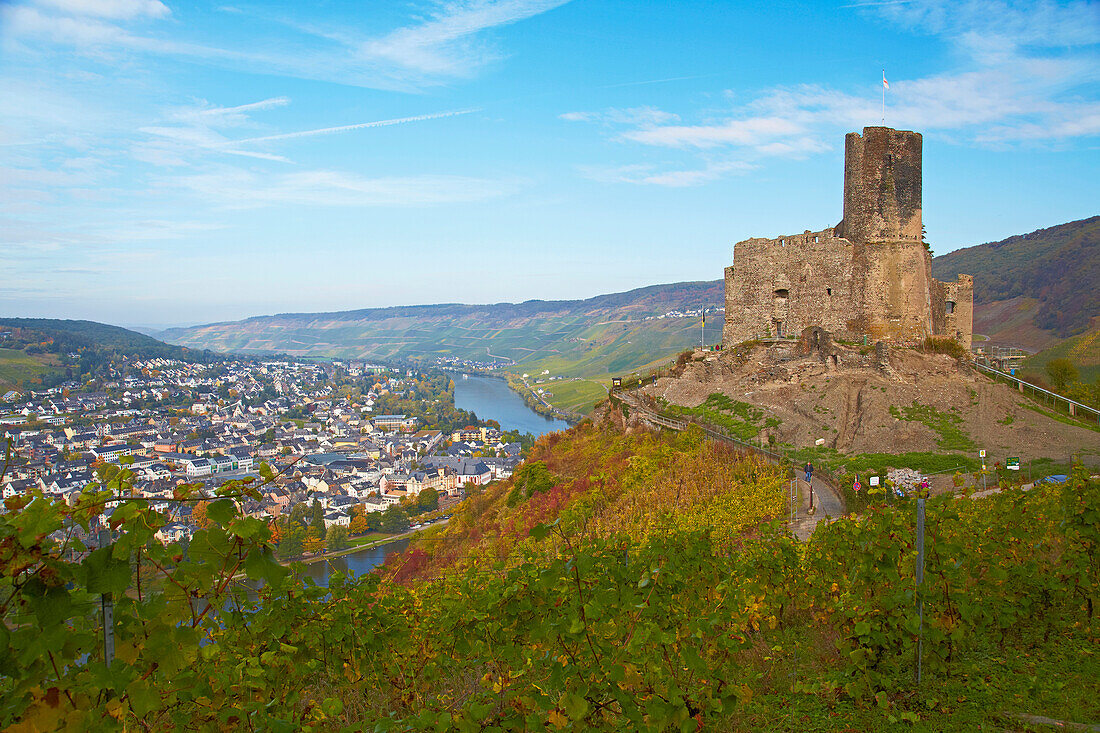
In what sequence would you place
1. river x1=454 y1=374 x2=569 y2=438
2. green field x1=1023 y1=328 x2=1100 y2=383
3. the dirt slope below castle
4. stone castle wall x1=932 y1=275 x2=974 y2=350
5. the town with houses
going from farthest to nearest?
river x1=454 y1=374 x2=569 y2=438, green field x1=1023 y1=328 x2=1100 y2=383, the town with houses, stone castle wall x1=932 y1=275 x2=974 y2=350, the dirt slope below castle

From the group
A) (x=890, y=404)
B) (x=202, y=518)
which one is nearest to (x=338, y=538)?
(x=890, y=404)

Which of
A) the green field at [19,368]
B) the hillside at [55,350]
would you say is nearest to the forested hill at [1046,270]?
the green field at [19,368]

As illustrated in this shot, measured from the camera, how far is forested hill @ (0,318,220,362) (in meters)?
113

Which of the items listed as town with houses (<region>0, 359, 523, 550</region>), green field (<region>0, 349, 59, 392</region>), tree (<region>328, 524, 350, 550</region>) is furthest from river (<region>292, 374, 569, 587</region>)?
green field (<region>0, 349, 59, 392</region>)

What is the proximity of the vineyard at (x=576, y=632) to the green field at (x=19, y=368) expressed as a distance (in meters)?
106

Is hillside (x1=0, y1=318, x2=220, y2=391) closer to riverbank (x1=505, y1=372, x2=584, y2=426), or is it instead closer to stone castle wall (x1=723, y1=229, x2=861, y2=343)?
riverbank (x1=505, y1=372, x2=584, y2=426)

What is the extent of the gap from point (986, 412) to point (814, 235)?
29.6 ft

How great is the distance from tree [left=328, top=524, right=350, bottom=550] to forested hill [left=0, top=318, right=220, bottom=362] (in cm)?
9275

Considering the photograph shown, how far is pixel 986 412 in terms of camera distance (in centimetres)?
1972

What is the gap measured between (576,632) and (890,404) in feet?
65.5

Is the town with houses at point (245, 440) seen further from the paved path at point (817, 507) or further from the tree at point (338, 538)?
the paved path at point (817, 507)

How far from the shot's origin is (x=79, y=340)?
124 m

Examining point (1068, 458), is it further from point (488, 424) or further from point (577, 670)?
point (488, 424)

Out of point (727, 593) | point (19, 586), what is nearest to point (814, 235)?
point (727, 593)
